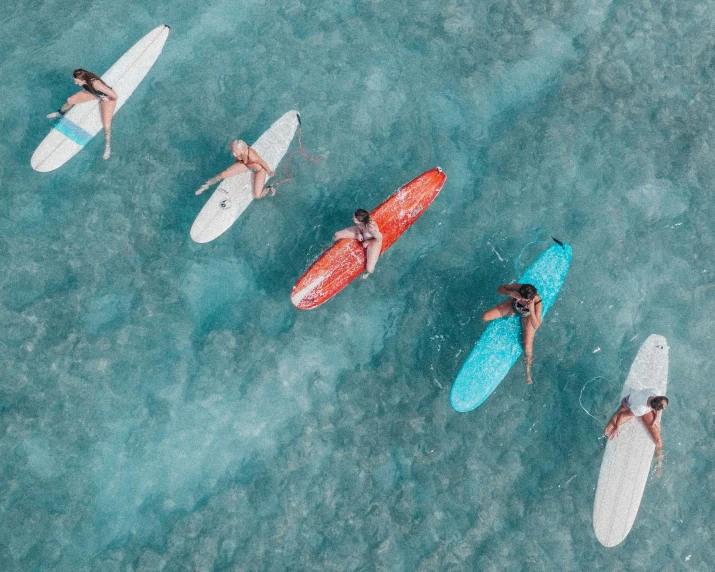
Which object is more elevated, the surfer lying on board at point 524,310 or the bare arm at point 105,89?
the bare arm at point 105,89

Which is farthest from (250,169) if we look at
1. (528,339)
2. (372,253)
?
(528,339)

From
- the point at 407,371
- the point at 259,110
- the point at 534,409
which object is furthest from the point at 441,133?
the point at 534,409

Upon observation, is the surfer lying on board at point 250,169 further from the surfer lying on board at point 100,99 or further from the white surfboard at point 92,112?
the white surfboard at point 92,112

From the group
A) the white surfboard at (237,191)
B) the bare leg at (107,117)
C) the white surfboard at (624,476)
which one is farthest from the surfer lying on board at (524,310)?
the bare leg at (107,117)

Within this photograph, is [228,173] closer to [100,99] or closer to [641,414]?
[100,99]

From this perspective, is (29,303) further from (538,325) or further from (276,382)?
(538,325)

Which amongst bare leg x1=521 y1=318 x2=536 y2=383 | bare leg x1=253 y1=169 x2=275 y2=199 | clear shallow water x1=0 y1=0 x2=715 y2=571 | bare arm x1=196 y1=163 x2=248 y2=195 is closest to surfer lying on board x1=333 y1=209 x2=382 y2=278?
clear shallow water x1=0 y1=0 x2=715 y2=571
